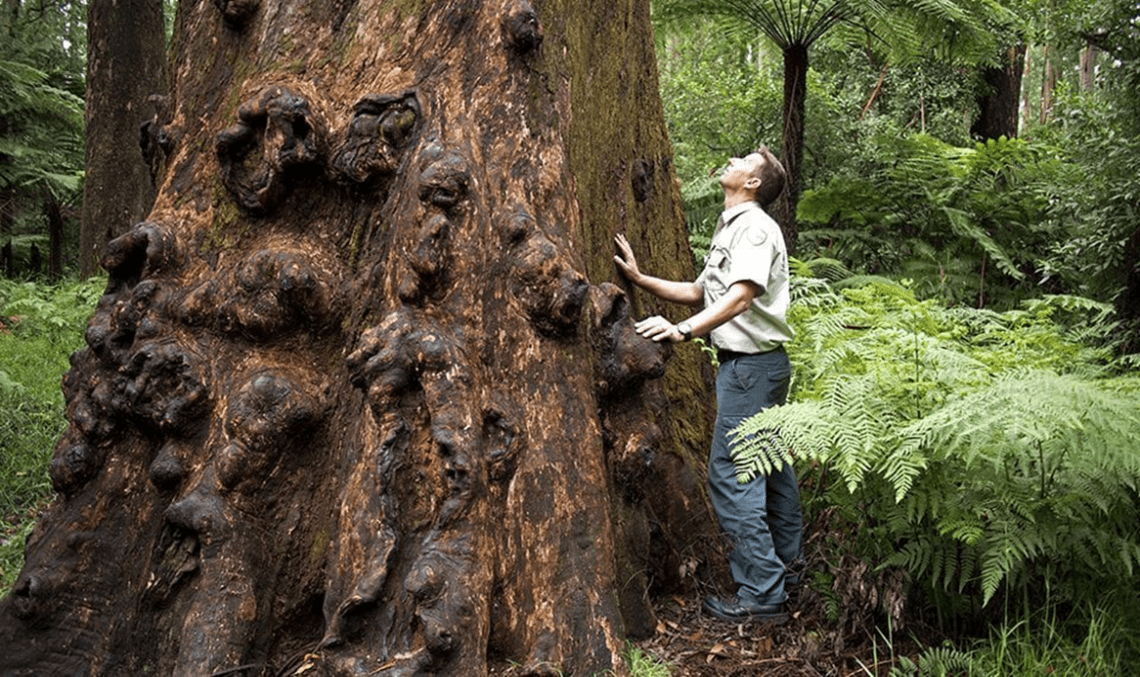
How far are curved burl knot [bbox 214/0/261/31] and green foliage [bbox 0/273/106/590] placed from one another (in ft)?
10.4

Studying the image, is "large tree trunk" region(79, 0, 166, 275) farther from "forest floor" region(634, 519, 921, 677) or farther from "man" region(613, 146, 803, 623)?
"forest floor" region(634, 519, 921, 677)

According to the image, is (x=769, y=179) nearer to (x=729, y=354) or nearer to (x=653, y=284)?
(x=653, y=284)

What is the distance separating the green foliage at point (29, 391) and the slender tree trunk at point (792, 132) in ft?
20.4

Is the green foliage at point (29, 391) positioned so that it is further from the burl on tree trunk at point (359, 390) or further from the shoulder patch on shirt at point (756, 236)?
the shoulder patch on shirt at point (756, 236)

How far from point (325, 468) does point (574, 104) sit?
200cm

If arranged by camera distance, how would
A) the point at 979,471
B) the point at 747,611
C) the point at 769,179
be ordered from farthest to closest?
the point at 769,179, the point at 747,611, the point at 979,471

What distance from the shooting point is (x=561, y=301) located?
3537 millimetres

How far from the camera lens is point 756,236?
4.12 meters

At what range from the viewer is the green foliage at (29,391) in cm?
592

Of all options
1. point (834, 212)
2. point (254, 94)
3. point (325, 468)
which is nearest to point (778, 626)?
point (325, 468)

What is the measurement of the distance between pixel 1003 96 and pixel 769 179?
10138 mm

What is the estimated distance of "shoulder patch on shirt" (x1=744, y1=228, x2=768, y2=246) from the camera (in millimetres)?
4102

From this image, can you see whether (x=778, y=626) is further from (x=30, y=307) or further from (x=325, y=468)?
(x=30, y=307)

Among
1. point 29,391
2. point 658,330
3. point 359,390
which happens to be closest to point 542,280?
point 658,330
